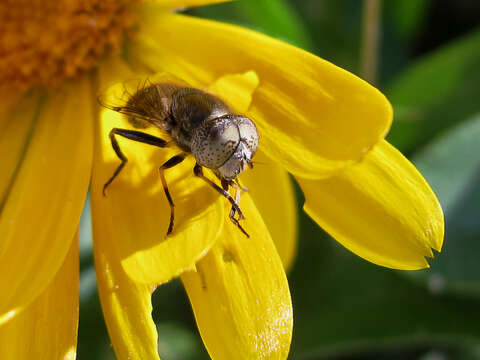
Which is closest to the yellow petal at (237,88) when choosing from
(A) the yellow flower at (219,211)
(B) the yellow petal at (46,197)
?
(A) the yellow flower at (219,211)

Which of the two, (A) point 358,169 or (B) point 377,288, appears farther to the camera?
(B) point 377,288

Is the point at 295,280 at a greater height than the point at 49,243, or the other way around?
the point at 49,243

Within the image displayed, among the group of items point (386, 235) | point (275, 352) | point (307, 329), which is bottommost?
point (307, 329)

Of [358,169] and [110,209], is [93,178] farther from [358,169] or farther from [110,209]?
[358,169]

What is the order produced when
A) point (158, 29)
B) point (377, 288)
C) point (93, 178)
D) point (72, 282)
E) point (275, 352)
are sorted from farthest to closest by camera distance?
1. point (377, 288)
2. point (158, 29)
3. point (93, 178)
4. point (72, 282)
5. point (275, 352)

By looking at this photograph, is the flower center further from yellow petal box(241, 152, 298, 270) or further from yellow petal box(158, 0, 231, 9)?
yellow petal box(241, 152, 298, 270)

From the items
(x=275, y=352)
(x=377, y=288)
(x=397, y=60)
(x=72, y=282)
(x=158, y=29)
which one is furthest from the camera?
(x=397, y=60)

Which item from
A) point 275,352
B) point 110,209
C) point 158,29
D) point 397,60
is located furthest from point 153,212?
point 397,60
